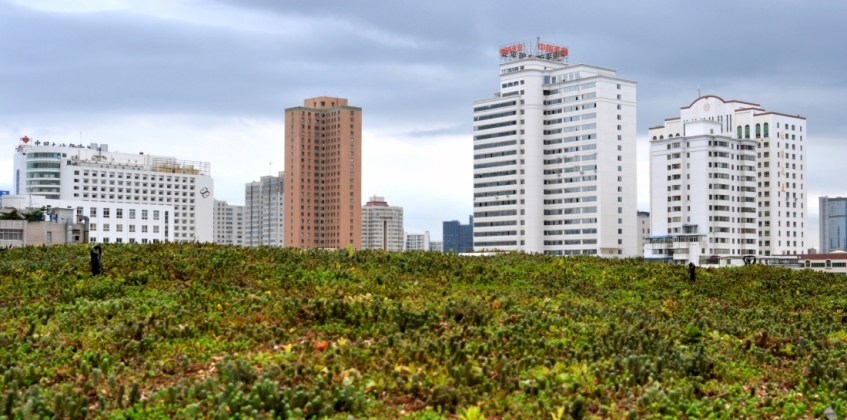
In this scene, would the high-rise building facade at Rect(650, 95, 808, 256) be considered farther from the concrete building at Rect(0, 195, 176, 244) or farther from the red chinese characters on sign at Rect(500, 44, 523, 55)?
the concrete building at Rect(0, 195, 176, 244)

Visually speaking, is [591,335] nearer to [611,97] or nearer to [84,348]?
[84,348]

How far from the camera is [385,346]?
1188cm

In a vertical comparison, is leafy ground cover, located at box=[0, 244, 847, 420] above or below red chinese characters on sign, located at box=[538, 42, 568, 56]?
below

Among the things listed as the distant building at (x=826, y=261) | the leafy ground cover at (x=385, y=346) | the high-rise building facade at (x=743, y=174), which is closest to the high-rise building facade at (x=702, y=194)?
the high-rise building facade at (x=743, y=174)

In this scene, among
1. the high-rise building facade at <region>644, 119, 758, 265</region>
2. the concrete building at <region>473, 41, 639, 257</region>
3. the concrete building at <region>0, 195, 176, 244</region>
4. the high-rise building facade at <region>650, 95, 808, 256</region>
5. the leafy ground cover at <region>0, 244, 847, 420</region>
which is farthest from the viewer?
the concrete building at <region>473, 41, 639, 257</region>

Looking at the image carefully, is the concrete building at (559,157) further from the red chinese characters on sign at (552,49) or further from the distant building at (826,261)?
the distant building at (826,261)

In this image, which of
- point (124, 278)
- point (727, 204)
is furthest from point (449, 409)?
point (727, 204)

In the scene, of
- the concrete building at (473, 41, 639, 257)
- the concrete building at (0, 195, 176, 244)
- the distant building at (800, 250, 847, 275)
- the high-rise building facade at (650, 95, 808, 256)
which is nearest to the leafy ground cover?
the concrete building at (0, 195, 176, 244)

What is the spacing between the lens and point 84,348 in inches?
477

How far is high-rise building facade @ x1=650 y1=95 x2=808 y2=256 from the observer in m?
145

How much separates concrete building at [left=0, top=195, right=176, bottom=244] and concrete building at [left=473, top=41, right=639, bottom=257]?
56.5 m

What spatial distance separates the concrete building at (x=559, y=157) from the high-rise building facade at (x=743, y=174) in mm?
9583

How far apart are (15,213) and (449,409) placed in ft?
278

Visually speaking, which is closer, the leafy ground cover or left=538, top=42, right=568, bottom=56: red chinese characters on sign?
the leafy ground cover
